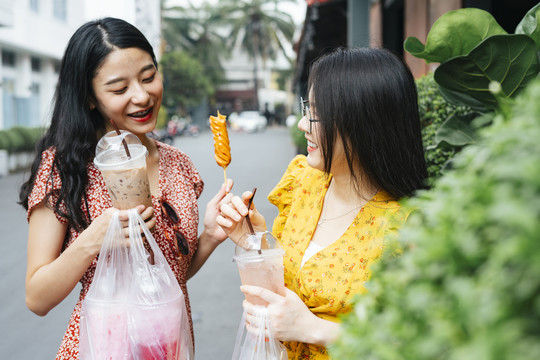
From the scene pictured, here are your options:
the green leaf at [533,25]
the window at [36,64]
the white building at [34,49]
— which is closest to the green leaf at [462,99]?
the green leaf at [533,25]

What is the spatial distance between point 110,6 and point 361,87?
1238 cm

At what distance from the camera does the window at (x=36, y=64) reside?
2385 centimetres

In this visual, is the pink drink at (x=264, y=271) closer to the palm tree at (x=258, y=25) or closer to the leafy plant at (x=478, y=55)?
the leafy plant at (x=478, y=55)

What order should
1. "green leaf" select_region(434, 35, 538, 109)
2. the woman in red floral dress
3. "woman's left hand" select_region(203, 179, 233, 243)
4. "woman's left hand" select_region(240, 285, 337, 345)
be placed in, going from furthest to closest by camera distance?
1. "woman's left hand" select_region(203, 179, 233, 243)
2. "green leaf" select_region(434, 35, 538, 109)
3. the woman in red floral dress
4. "woman's left hand" select_region(240, 285, 337, 345)

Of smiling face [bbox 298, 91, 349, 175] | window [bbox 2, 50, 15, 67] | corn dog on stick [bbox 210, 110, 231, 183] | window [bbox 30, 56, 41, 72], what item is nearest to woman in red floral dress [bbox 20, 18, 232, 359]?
corn dog on stick [bbox 210, 110, 231, 183]

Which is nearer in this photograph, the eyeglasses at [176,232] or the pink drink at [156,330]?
the pink drink at [156,330]

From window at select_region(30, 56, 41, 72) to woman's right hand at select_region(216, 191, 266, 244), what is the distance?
983 inches

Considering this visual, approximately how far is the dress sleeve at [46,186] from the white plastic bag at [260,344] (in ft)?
2.72

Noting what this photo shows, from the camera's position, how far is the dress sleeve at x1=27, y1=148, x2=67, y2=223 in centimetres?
186

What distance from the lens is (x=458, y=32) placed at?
88.4 inches

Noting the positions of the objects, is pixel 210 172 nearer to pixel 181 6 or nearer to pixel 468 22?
pixel 468 22

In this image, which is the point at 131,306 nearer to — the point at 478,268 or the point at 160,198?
the point at 160,198

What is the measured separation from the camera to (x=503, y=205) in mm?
494

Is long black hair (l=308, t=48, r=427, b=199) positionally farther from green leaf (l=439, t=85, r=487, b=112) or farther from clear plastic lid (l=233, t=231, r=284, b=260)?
green leaf (l=439, t=85, r=487, b=112)
